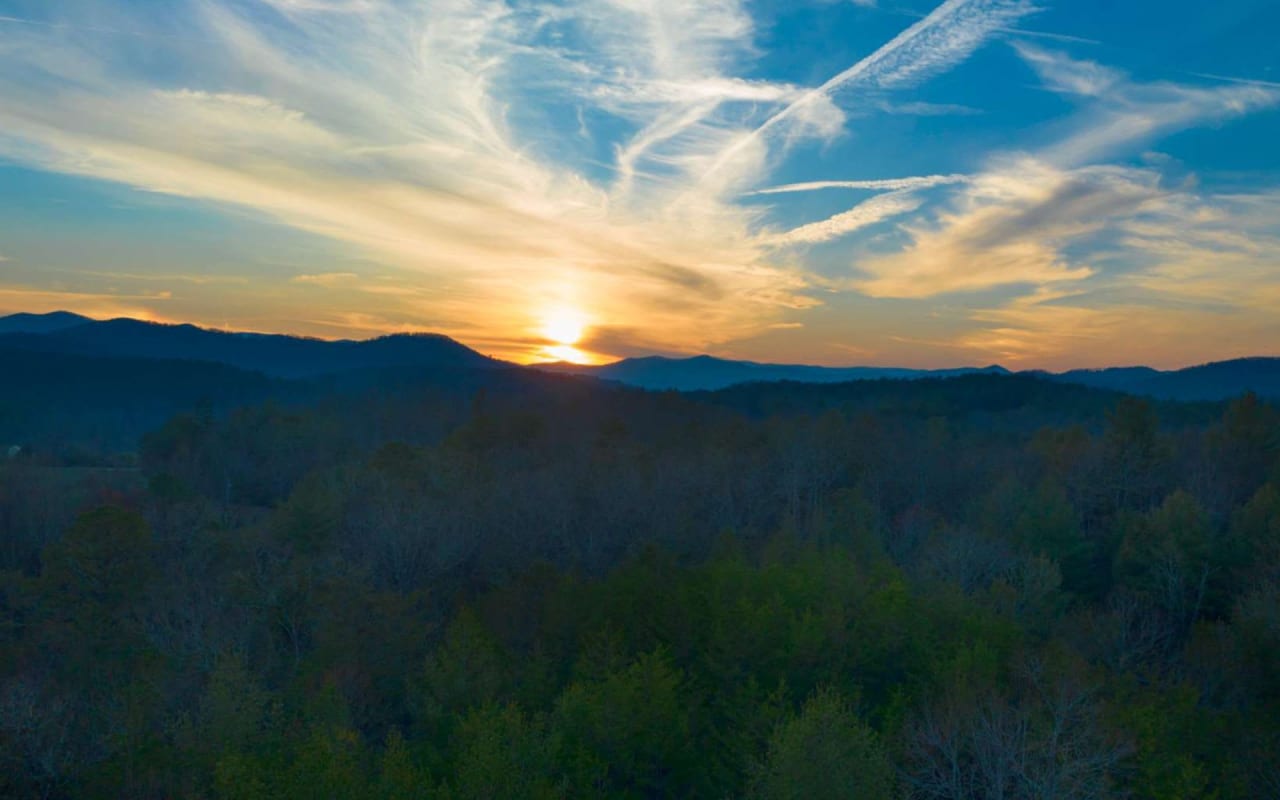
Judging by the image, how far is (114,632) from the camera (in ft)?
128

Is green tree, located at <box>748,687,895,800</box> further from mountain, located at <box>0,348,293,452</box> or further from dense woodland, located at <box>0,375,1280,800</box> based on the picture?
mountain, located at <box>0,348,293,452</box>

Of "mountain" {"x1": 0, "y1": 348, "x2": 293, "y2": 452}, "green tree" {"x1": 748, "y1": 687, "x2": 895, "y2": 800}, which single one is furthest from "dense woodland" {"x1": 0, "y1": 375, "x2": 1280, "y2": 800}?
"mountain" {"x1": 0, "y1": 348, "x2": 293, "y2": 452}

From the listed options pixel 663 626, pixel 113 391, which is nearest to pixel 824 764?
pixel 663 626

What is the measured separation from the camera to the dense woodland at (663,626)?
21125 mm

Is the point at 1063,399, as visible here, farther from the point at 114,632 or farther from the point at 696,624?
the point at 114,632

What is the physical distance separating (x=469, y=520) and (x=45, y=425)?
114 meters

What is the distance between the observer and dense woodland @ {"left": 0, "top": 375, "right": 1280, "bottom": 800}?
21.1m

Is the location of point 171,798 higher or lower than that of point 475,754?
lower

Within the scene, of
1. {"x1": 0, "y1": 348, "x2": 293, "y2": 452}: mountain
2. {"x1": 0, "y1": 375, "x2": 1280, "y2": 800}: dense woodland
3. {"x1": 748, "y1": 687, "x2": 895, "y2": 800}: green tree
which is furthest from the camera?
{"x1": 0, "y1": 348, "x2": 293, "y2": 452}: mountain

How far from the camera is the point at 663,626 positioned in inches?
1251

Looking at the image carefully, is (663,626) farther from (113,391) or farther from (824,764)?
(113,391)

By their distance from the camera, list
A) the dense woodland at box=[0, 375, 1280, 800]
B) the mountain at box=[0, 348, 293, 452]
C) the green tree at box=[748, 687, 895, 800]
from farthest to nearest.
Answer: the mountain at box=[0, 348, 293, 452], the dense woodland at box=[0, 375, 1280, 800], the green tree at box=[748, 687, 895, 800]

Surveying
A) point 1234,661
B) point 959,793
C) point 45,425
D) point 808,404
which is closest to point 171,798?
point 959,793

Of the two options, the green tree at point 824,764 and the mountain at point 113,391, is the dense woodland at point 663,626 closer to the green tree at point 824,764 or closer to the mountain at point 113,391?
the green tree at point 824,764
